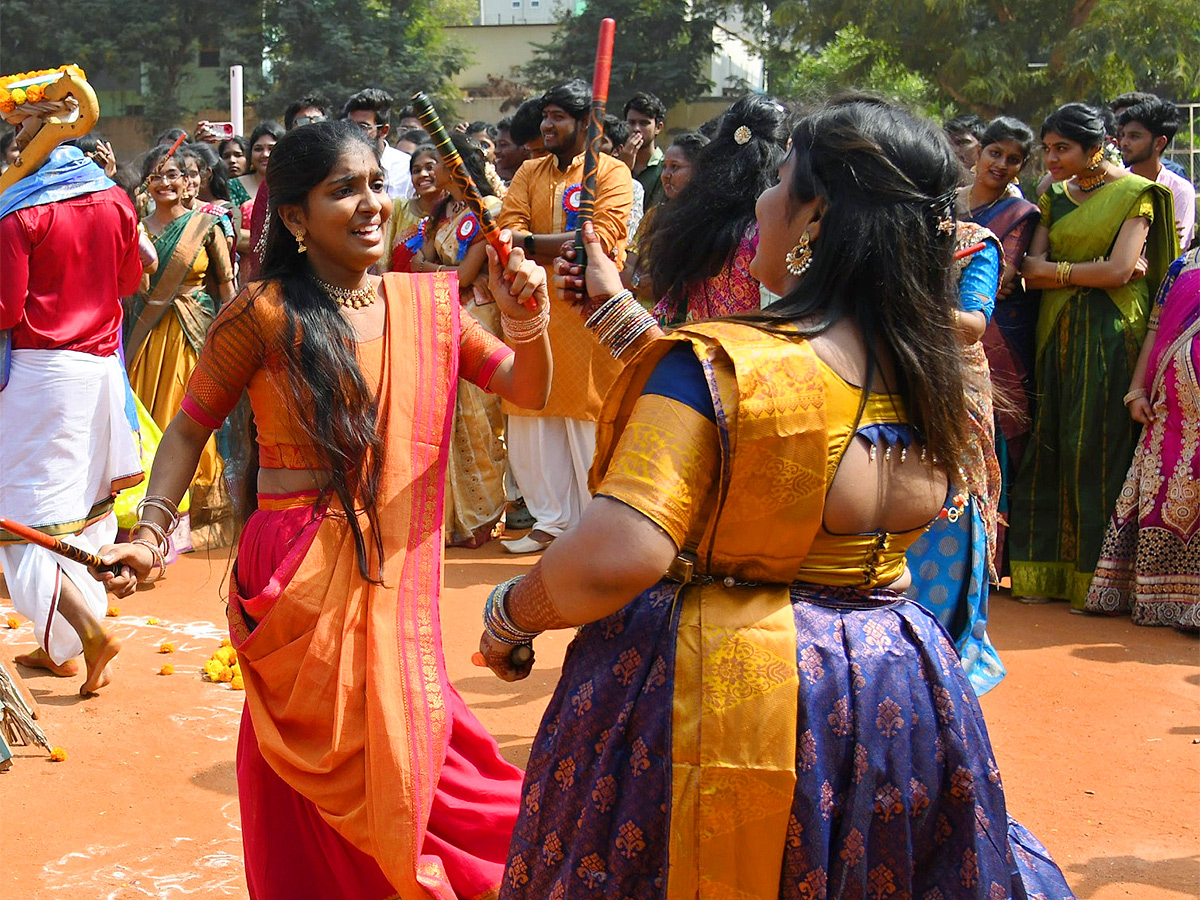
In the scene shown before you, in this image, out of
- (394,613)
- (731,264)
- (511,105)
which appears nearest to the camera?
(394,613)

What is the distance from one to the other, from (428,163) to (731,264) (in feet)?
13.7

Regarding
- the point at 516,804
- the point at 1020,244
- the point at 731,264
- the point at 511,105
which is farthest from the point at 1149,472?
the point at 511,105

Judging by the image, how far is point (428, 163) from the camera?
7898mm

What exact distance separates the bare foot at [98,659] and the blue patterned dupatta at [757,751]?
3.60 metres

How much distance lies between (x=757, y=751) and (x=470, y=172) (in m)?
6.01

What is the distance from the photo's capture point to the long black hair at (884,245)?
2.05m

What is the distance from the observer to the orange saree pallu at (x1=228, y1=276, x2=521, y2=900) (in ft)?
9.75

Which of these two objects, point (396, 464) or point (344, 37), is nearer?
point (396, 464)

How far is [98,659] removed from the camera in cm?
518

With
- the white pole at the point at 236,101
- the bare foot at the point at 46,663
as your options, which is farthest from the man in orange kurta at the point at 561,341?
the white pole at the point at 236,101

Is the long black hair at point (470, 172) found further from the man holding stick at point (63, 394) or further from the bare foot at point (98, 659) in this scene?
the bare foot at point (98, 659)

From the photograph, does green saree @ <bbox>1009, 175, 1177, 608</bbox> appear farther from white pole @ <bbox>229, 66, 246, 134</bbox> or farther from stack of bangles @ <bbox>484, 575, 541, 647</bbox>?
white pole @ <bbox>229, 66, 246, 134</bbox>

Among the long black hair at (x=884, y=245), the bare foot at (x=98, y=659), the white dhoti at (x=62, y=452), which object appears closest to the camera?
the long black hair at (x=884, y=245)

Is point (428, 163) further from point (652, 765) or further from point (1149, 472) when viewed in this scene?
point (652, 765)
